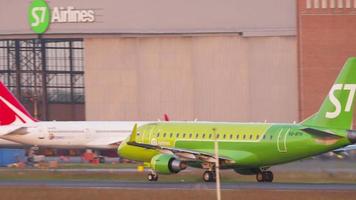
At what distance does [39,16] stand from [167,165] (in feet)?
191

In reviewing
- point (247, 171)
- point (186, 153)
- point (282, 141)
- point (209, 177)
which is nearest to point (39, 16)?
point (186, 153)

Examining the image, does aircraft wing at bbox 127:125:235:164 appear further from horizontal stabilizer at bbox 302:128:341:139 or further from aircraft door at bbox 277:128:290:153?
horizontal stabilizer at bbox 302:128:341:139

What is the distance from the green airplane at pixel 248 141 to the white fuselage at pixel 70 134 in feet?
87.5

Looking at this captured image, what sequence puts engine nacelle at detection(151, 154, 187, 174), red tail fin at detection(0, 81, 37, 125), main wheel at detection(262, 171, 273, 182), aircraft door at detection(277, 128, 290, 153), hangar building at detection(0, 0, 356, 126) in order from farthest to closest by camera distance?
hangar building at detection(0, 0, 356, 126), red tail fin at detection(0, 81, 37, 125), main wheel at detection(262, 171, 273, 182), aircraft door at detection(277, 128, 290, 153), engine nacelle at detection(151, 154, 187, 174)

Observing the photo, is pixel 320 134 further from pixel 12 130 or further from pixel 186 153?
pixel 12 130

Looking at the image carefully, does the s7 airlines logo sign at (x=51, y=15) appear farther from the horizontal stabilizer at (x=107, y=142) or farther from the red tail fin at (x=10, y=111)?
the horizontal stabilizer at (x=107, y=142)

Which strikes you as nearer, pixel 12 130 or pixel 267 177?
pixel 267 177

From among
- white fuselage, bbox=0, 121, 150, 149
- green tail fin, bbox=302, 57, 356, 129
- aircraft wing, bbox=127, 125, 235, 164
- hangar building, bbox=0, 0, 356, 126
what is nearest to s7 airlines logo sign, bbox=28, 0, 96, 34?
hangar building, bbox=0, 0, 356, 126

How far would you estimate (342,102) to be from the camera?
5359 cm

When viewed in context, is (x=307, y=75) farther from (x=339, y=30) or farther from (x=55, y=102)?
(x=55, y=102)

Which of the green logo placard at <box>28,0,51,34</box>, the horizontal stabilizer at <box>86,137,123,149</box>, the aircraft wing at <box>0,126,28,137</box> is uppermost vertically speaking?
the green logo placard at <box>28,0,51,34</box>

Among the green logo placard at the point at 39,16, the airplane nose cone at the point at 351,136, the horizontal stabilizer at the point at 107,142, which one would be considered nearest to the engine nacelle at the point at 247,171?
the airplane nose cone at the point at 351,136

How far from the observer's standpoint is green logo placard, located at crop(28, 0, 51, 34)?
361ft

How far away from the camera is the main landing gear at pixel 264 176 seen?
186 feet
